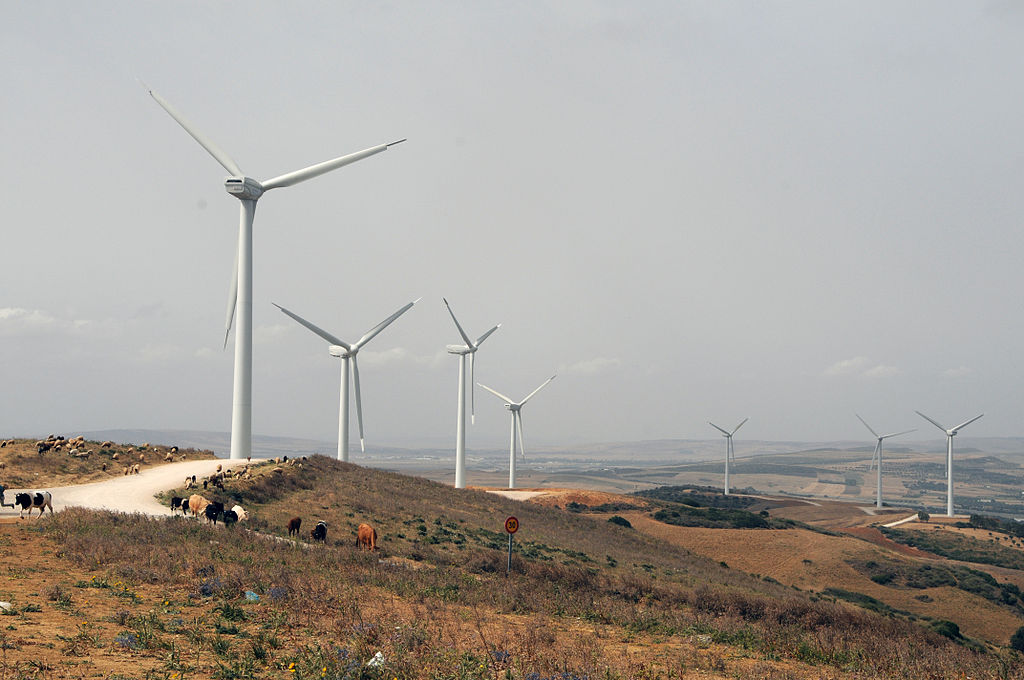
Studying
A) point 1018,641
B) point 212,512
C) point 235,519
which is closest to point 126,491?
point 235,519

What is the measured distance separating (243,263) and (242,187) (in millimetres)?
5921

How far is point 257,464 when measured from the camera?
5178 centimetres

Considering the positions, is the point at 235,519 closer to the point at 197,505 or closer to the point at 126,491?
the point at 197,505

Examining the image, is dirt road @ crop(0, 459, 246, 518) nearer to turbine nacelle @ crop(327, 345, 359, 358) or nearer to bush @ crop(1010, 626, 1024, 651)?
turbine nacelle @ crop(327, 345, 359, 358)

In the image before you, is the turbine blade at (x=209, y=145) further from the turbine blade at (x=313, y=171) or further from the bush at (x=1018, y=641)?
the bush at (x=1018, y=641)

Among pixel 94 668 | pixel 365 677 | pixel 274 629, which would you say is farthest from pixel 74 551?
pixel 365 677

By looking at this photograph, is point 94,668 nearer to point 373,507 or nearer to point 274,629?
point 274,629

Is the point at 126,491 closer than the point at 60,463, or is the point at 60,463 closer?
the point at 126,491

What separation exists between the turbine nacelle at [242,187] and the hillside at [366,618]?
2864cm

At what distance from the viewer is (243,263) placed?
54688 millimetres

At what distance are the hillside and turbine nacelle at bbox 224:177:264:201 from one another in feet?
94.0

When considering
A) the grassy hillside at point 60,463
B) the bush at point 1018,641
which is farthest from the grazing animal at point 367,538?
the bush at point 1018,641

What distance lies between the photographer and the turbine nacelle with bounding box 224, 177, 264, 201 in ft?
181

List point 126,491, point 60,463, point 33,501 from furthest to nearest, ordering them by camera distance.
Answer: point 60,463
point 126,491
point 33,501
